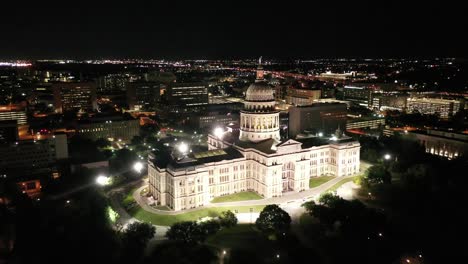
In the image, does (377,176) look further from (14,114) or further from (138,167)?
(14,114)

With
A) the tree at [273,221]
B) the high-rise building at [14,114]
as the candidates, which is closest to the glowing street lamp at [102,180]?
the tree at [273,221]

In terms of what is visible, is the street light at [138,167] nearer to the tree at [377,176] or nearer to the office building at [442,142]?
the tree at [377,176]

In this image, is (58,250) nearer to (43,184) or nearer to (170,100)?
(43,184)

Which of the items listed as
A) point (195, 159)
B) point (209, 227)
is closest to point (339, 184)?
point (195, 159)

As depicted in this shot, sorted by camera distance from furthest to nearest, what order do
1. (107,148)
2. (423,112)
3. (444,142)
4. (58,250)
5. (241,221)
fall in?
(423,112), (107,148), (444,142), (241,221), (58,250)

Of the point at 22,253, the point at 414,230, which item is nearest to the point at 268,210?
the point at 414,230

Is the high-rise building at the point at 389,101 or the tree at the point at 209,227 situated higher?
the high-rise building at the point at 389,101

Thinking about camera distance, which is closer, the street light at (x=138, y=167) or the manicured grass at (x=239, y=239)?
the manicured grass at (x=239, y=239)
